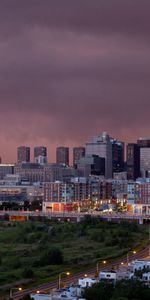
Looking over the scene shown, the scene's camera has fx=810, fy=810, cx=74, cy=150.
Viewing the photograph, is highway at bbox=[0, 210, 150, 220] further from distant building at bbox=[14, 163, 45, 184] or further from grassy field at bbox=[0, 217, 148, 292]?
distant building at bbox=[14, 163, 45, 184]

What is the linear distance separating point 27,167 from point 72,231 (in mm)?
69688

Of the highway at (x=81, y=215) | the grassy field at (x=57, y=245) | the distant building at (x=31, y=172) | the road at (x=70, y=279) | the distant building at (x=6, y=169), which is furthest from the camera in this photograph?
the distant building at (x=6, y=169)

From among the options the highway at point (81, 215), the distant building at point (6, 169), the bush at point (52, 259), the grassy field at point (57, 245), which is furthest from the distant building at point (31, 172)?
the bush at point (52, 259)

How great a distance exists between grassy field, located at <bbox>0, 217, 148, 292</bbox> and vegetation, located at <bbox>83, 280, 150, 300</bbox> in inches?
216

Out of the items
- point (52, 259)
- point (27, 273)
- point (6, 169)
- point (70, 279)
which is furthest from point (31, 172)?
point (70, 279)

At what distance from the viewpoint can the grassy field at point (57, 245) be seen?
31.7m

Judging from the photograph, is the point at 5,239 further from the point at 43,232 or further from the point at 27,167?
the point at 27,167

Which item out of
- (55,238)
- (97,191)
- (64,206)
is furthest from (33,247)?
(97,191)

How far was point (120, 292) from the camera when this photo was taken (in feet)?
73.3

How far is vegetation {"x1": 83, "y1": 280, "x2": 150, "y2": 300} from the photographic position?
72.4 feet

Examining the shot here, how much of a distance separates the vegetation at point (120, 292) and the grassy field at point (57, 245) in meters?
5.49

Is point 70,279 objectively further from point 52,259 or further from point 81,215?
point 81,215

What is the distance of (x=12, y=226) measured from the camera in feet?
181

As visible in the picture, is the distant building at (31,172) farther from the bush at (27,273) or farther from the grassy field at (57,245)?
the bush at (27,273)
